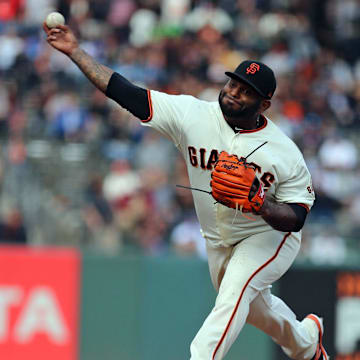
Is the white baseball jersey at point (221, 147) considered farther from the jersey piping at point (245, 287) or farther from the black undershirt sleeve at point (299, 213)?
the jersey piping at point (245, 287)

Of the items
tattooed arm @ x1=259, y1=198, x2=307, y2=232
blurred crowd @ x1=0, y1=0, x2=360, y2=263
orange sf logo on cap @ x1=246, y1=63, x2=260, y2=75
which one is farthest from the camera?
blurred crowd @ x1=0, y1=0, x2=360, y2=263

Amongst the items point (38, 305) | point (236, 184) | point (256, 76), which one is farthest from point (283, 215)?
point (38, 305)

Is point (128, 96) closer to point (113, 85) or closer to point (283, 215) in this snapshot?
point (113, 85)

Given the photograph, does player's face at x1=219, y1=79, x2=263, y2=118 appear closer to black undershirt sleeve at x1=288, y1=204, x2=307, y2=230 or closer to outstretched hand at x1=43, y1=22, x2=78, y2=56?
black undershirt sleeve at x1=288, y1=204, x2=307, y2=230

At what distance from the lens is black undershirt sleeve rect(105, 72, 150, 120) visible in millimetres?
5573

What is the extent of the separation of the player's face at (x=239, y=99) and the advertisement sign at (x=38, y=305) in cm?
426

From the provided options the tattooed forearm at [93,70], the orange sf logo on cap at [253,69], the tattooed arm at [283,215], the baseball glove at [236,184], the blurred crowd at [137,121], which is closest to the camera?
the baseball glove at [236,184]

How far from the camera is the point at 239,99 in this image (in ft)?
18.3

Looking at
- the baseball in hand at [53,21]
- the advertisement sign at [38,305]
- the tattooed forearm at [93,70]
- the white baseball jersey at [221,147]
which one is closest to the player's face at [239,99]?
the white baseball jersey at [221,147]

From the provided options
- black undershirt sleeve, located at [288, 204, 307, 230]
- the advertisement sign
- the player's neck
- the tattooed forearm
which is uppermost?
the tattooed forearm

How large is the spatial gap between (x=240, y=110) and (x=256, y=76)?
0.25 meters

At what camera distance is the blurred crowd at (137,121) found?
1123cm

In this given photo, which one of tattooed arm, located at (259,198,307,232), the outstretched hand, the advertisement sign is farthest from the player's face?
the advertisement sign

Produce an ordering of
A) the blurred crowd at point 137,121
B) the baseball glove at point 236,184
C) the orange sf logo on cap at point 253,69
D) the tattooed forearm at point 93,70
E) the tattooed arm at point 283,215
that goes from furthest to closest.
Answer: the blurred crowd at point 137,121 < the tattooed forearm at point 93,70 < the orange sf logo on cap at point 253,69 < the tattooed arm at point 283,215 < the baseball glove at point 236,184
